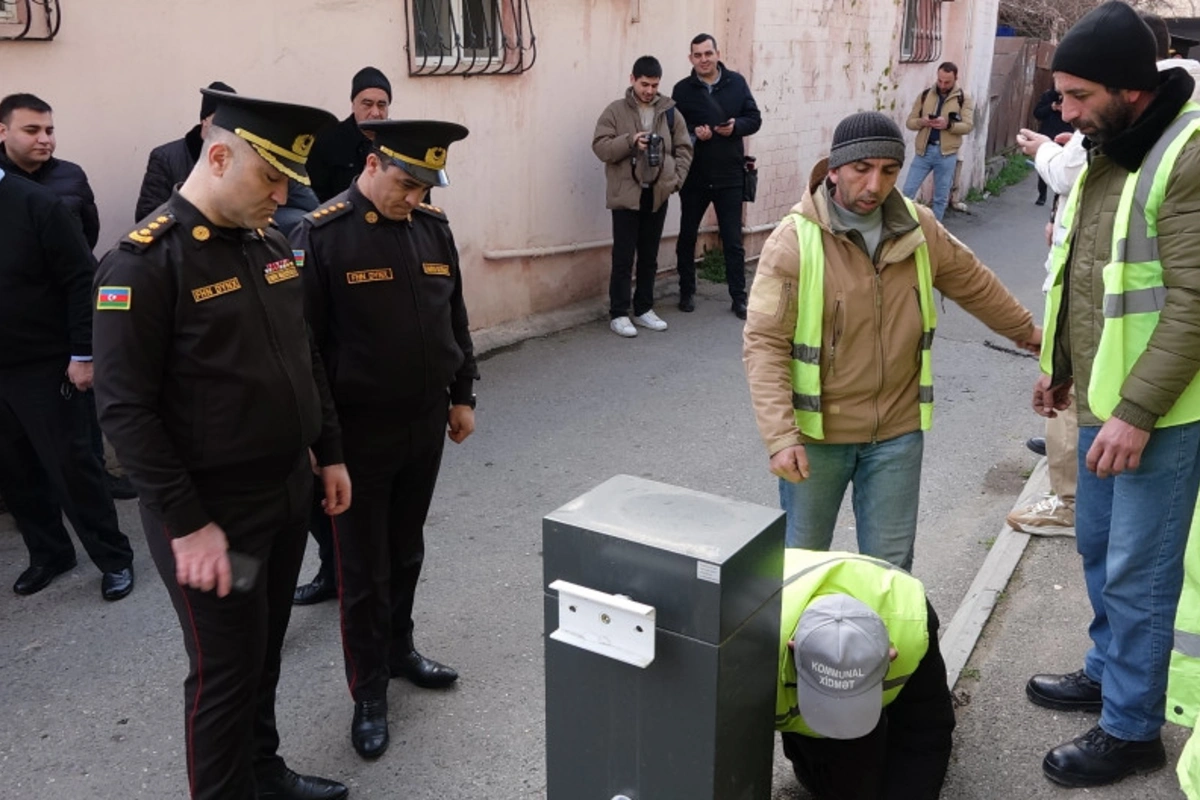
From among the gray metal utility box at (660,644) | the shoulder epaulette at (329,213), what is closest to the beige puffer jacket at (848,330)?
the gray metal utility box at (660,644)

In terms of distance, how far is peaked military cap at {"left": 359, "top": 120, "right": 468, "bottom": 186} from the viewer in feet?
10.8

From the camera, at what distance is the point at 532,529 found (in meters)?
5.32

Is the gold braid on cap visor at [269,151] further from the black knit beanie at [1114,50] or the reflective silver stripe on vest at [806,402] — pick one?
the black knit beanie at [1114,50]

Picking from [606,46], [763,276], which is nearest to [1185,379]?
[763,276]

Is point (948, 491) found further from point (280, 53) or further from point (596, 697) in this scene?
point (280, 53)

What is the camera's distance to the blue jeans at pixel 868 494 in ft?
11.4

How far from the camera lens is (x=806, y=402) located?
11.2ft

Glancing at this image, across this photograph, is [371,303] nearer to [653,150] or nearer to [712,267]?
[653,150]

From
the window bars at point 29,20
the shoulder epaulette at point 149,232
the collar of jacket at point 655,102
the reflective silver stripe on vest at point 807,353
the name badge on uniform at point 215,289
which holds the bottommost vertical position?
the reflective silver stripe on vest at point 807,353

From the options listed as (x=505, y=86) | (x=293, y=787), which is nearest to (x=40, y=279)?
(x=293, y=787)

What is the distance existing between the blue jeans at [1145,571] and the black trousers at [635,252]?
17.9ft

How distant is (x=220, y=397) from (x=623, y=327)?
5979mm

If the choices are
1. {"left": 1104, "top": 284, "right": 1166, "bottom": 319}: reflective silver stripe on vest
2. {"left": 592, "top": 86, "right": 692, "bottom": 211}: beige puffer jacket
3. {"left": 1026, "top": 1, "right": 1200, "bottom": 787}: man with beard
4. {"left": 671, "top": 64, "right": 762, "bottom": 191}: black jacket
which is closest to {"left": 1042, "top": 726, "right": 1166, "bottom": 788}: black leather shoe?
{"left": 1026, "top": 1, "right": 1200, "bottom": 787}: man with beard

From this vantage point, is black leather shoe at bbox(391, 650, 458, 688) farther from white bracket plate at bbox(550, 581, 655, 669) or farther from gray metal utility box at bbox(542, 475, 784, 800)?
white bracket plate at bbox(550, 581, 655, 669)
